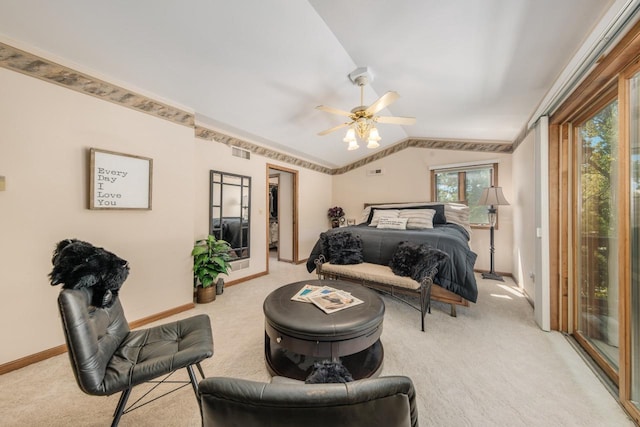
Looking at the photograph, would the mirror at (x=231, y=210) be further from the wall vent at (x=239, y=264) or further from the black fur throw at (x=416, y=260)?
the black fur throw at (x=416, y=260)

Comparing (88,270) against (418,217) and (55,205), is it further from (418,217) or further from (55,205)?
(418,217)

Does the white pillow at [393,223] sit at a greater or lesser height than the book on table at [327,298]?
greater

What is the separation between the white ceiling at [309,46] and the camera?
5.43 feet

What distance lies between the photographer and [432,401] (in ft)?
5.09

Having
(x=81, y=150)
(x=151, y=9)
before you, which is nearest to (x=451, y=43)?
(x=151, y=9)

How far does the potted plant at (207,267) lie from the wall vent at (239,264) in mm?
626

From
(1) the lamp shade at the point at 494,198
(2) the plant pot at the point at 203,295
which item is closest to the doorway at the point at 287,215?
(2) the plant pot at the point at 203,295

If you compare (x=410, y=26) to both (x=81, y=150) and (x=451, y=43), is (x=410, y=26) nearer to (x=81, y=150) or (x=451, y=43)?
(x=451, y=43)

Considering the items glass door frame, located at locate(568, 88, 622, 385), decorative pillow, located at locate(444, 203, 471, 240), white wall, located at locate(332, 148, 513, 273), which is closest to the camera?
glass door frame, located at locate(568, 88, 622, 385)

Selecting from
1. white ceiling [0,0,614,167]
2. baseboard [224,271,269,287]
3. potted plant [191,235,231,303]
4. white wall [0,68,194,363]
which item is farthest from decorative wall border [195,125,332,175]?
baseboard [224,271,269,287]

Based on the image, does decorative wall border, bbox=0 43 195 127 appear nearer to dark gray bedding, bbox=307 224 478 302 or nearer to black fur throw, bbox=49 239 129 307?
black fur throw, bbox=49 239 129 307

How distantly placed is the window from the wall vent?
3.90 metres

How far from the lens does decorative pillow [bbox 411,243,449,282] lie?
248 cm

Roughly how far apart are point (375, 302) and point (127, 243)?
96.5 inches
